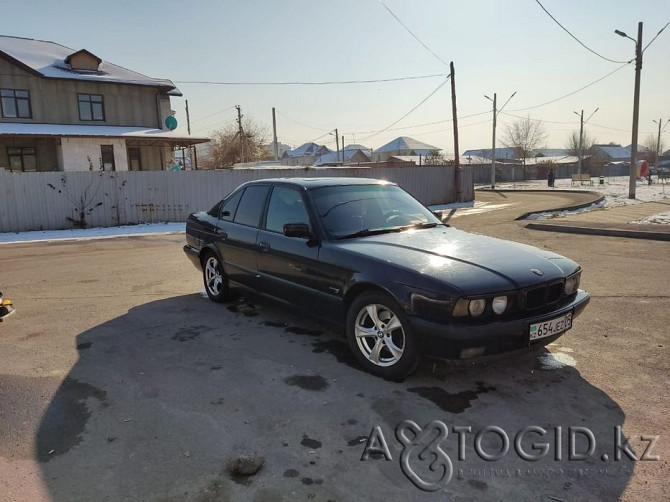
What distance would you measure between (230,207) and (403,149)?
Result: 82.6m

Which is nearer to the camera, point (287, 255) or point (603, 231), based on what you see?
point (287, 255)

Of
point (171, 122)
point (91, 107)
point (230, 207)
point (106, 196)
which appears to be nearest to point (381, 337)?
point (230, 207)

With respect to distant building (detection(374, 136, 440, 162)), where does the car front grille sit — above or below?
below

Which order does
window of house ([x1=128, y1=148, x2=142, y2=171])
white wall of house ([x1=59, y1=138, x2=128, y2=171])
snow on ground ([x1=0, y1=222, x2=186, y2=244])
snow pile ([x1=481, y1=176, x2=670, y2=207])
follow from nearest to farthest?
snow on ground ([x1=0, y1=222, x2=186, y2=244]) < snow pile ([x1=481, y1=176, x2=670, y2=207]) < white wall of house ([x1=59, y1=138, x2=128, y2=171]) < window of house ([x1=128, y1=148, x2=142, y2=171])

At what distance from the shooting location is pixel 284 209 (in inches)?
196

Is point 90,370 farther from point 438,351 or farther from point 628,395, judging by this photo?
point 628,395

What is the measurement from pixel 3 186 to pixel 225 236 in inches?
518

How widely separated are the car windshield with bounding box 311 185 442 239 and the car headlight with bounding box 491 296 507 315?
148 cm

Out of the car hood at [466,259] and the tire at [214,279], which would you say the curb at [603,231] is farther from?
the tire at [214,279]

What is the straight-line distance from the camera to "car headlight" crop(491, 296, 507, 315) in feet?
11.0

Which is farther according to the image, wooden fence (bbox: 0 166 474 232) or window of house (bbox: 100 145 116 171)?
window of house (bbox: 100 145 116 171)

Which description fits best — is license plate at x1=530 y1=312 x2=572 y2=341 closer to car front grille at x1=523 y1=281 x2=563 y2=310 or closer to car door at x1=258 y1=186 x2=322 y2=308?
car front grille at x1=523 y1=281 x2=563 y2=310

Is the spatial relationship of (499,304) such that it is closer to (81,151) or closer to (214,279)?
(214,279)

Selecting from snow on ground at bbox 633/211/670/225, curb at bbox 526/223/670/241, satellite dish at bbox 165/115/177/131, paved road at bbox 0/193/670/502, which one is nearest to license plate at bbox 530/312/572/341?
paved road at bbox 0/193/670/502
